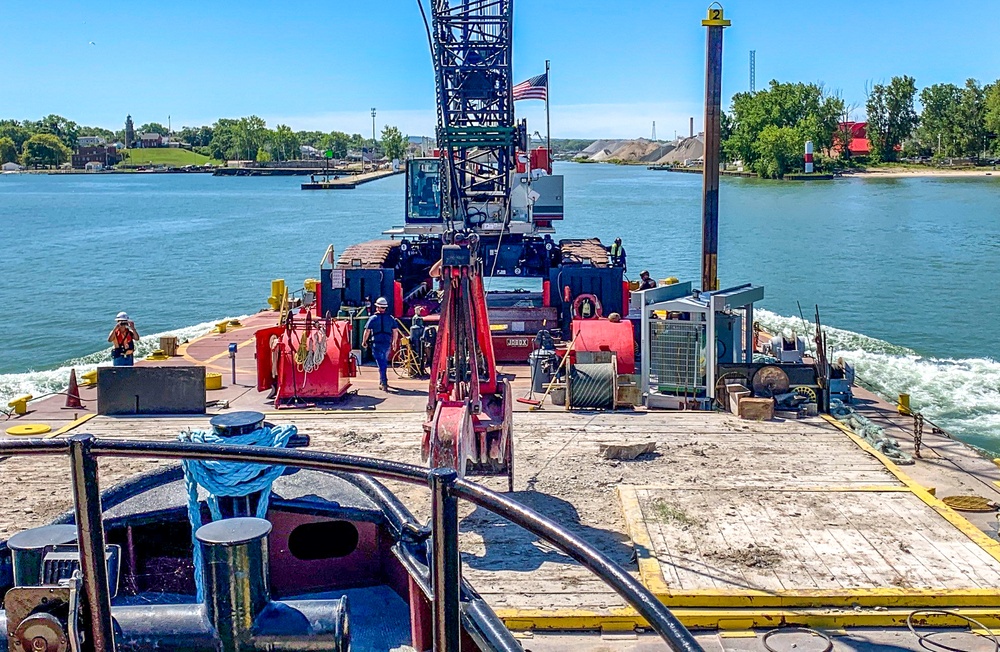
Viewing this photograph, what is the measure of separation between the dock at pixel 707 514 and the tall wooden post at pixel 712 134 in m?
4.06

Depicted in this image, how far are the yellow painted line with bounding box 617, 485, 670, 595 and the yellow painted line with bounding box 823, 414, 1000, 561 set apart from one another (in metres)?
2.91

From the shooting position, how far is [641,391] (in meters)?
15.2

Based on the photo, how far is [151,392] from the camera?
578 inches

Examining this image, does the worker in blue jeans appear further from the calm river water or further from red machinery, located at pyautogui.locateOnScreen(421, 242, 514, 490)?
the calm river water

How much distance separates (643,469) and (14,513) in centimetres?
662

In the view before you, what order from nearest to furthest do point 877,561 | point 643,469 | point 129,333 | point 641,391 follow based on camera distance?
point 877,561 < point 643,469 < point 641,391 < point 129,333

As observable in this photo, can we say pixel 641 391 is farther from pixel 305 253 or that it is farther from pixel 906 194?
pixel 906 194

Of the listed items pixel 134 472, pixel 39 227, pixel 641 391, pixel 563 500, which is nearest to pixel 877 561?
pixel 563 500

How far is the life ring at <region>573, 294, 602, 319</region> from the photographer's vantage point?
67.6ft

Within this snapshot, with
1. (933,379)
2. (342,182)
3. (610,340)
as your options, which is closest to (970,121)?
(342,182)

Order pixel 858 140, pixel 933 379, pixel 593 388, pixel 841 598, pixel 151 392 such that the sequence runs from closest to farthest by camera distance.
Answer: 1. pixel 841 598
2. pixel 151 392
3. pixel 593 388
4. pixel 933 379
5. pixel 858 140

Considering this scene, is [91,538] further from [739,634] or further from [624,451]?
[624,451]

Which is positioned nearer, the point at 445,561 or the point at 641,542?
the point at 445,561

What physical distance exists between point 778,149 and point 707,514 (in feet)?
429
